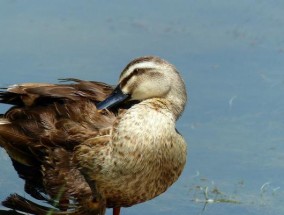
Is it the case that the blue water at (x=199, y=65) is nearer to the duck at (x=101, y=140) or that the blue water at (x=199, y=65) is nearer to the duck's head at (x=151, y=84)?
the duck at (x=101, y=140)

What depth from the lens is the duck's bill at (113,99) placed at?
7.23 m

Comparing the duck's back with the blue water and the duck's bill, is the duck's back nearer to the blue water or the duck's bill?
the duck's bill

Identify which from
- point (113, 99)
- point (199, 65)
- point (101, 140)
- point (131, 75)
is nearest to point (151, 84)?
point (131, 75)

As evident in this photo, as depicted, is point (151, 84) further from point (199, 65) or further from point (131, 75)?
point (199, 65)

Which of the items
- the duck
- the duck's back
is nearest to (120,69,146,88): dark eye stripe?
the duck

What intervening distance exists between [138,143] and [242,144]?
5.24 ft

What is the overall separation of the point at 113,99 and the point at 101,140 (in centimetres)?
27

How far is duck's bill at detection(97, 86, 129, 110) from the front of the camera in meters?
7.23

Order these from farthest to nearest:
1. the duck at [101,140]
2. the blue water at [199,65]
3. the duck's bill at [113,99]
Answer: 1. the blue water at [199,65]
2. the duck's bill at [113,99]
3. the duck at [101,140]

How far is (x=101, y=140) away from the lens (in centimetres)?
718

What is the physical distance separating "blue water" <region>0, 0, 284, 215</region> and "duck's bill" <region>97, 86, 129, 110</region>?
3.02 ft

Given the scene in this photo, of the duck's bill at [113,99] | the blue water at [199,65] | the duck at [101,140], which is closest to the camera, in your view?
the duck at [101,140]

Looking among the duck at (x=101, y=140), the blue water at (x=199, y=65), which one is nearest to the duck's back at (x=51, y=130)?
the duck at (x=101, y=140)

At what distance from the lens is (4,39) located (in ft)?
31.9
